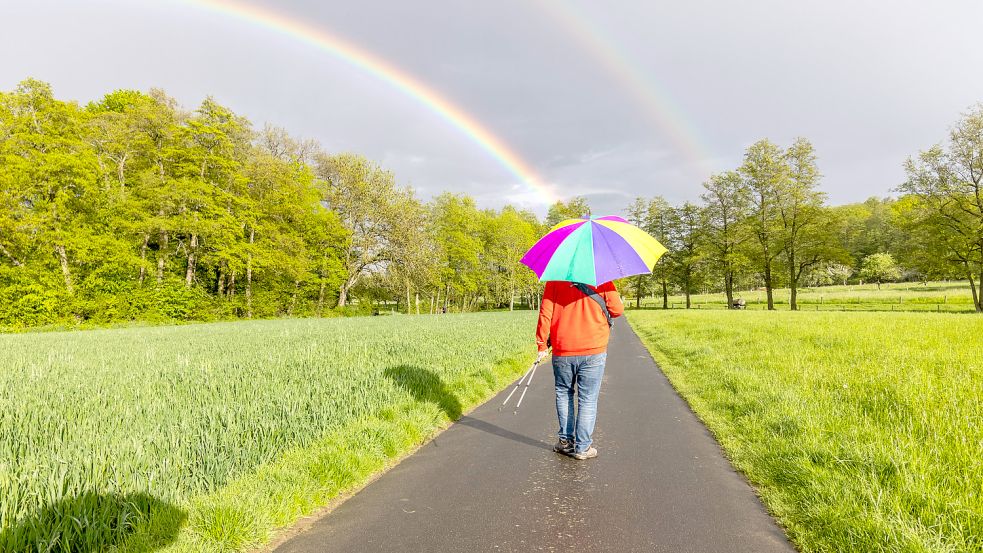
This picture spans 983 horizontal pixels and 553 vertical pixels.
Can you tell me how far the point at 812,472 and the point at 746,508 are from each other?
2.75 ft

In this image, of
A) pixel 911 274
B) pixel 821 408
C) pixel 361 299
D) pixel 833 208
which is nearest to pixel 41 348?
pixel 821 408

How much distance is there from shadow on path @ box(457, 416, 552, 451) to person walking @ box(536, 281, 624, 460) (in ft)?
1.73

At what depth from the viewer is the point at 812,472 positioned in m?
3.79

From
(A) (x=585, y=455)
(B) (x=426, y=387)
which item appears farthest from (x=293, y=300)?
(A) (x=585, y=455)

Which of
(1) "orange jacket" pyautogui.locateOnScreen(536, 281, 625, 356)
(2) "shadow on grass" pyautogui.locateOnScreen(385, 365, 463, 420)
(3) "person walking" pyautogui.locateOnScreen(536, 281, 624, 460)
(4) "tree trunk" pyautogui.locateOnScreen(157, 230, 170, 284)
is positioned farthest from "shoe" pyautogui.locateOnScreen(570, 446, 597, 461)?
(4) "tree trunk" pyautogui.locateOnScreen(157, 230, 170, 284)

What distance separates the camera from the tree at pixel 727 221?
47281mm

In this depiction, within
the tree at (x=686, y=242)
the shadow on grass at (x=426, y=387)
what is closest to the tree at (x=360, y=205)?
the shadow on grass at (x=426, y=387)

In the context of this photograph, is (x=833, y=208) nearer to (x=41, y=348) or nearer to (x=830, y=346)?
(x=830, y=346)

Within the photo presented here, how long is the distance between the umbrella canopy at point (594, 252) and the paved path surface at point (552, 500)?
2071mm

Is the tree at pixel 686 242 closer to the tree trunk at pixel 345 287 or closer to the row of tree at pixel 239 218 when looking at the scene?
the row of tree at pixel 239 218

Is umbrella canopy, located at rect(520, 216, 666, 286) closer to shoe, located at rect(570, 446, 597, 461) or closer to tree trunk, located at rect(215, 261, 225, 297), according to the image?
shoe, located at rect(570, 446, 597, 461)

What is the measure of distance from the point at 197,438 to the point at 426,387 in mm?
3762

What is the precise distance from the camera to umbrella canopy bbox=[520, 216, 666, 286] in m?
4.27

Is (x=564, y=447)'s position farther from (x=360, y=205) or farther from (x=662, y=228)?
(x=662, y=228)
